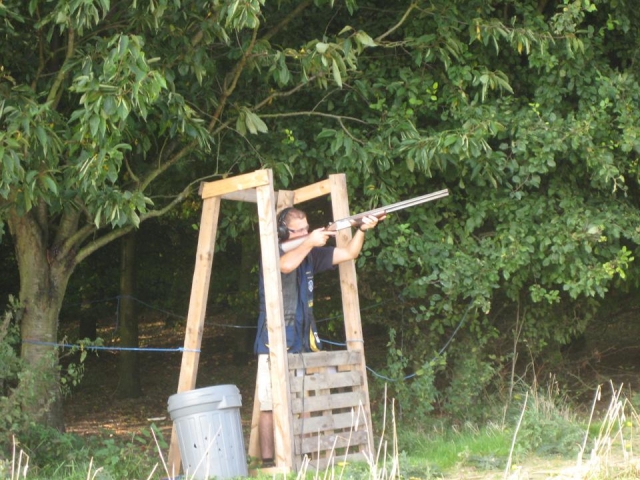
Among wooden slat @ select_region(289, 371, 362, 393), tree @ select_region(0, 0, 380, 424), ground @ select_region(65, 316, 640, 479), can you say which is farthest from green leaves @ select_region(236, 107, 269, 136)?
ground @ select_region(65, 316, 640, 479)

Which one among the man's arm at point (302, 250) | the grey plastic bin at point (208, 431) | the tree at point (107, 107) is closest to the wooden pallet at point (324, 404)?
the grey plastic bin at point (208, 431)

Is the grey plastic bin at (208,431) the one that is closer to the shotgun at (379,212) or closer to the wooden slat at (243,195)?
the shotgun at (379,212)

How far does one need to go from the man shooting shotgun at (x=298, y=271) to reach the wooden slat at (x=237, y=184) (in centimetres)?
53

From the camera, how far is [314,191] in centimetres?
748

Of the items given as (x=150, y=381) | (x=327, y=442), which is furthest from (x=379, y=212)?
(x=150, y=381)

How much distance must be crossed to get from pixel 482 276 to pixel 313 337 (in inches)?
78.2

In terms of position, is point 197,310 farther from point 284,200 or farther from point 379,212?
point 379,212

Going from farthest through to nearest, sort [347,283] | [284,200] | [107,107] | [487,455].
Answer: [284,200]
[347,283]
[487,455]
[107,107]

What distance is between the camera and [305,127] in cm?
873

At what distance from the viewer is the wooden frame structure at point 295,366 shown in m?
6.50

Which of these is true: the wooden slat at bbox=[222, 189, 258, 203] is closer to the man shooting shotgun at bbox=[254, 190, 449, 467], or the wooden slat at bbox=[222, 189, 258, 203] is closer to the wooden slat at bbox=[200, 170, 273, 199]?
the wooden slat at bbox=[200, 170, 273, 199]

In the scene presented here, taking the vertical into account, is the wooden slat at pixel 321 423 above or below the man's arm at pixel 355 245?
below

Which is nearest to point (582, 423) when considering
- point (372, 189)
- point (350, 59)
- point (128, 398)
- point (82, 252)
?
point (372, 189)

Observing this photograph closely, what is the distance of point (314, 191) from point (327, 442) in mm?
1989
